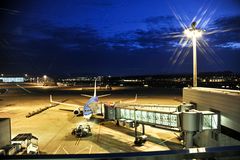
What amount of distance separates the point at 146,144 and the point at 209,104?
10.4 m

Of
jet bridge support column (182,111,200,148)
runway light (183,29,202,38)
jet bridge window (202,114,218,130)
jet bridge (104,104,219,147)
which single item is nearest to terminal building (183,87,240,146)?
jet bridge window (202,114,218,130)

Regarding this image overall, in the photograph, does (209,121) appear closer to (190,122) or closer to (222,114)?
(222,114)

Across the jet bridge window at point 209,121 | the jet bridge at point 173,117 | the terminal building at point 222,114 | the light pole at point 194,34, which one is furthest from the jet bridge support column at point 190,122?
the light pole at point 194,34

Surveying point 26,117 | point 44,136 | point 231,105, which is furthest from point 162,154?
point 26,117

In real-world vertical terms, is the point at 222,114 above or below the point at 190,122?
above

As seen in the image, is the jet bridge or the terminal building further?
the jet bridge

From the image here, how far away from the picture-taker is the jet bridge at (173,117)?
25.9m

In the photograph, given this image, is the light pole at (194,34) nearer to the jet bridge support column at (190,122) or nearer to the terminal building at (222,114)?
the terminal building at (222,114)

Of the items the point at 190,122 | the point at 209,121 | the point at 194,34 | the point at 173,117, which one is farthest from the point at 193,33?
the point at 190,122

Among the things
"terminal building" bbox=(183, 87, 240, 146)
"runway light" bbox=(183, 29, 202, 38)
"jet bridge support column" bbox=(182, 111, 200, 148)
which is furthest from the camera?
"runway light" bbox=(183, 29, 202, 38)

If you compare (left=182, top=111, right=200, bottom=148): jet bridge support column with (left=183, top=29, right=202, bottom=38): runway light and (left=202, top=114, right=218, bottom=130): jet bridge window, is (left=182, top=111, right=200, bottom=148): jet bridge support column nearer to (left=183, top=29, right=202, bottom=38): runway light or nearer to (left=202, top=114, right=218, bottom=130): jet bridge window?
(left=202, top=114, right=218, bottom=130): jet bridge window

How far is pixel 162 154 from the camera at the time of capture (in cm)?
397

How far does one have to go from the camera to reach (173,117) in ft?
93.9

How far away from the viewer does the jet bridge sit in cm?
2589
